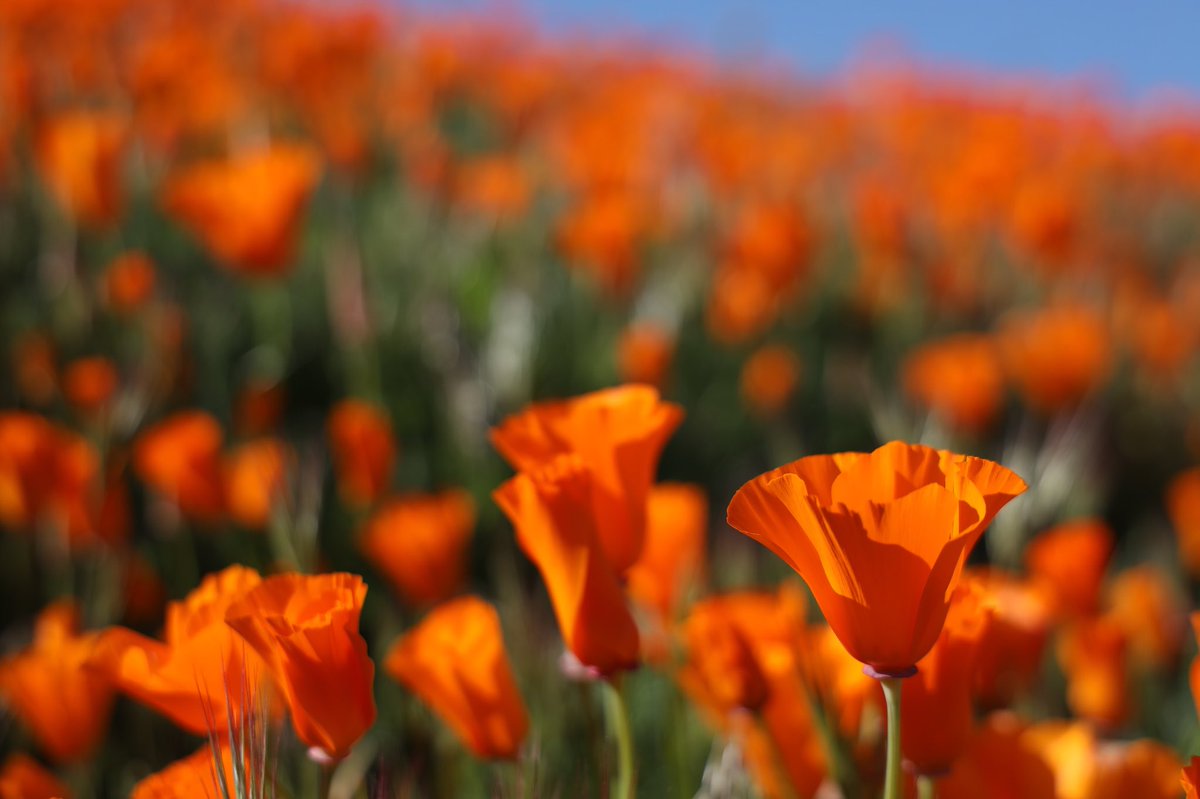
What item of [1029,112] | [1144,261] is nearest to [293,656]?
[1144,261]

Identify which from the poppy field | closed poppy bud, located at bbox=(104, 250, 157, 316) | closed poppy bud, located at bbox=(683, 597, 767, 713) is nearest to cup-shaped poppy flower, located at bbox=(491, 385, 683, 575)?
the poppy field

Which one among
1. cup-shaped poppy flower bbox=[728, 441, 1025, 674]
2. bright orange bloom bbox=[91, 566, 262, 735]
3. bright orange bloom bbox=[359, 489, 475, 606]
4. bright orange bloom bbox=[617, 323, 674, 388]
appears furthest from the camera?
bright orange bloom bbox=[617, 323, 674, 388]

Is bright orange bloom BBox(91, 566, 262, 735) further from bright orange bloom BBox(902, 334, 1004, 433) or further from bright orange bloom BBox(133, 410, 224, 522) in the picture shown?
bright orange bloom BBox(902, 334, 1004, 433)

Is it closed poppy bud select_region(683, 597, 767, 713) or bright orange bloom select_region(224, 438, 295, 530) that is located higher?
closed poppy bud select_region(683, 597, 767, 713)

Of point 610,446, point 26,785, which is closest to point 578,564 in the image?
point 610,446

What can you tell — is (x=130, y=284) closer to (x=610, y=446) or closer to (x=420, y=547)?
(x=420, y=547)

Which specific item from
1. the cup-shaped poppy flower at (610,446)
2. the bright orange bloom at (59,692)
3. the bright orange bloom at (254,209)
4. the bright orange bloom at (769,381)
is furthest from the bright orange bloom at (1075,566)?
the bright orange bloom at (254,209)

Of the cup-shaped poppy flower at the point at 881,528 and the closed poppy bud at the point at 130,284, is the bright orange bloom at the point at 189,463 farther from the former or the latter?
the cup-shaped poppy flower at the point at 881,528
